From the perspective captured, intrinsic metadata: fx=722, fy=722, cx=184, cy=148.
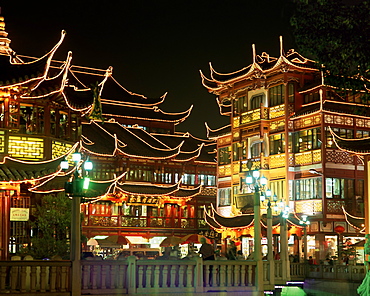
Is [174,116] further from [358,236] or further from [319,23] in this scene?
[319,23]

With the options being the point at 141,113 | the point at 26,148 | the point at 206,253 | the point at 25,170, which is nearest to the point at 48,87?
the point at 26,148

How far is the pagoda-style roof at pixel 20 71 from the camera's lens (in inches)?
990

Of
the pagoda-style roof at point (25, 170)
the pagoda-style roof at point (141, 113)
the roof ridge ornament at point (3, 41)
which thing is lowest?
the pagoda-style roof at point (25, 170)

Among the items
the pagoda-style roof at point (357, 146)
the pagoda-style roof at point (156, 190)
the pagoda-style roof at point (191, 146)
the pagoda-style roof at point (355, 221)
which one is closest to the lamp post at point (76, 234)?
the pagoda-style roof at point (357, 146)

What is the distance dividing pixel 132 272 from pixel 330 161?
29.4 metres

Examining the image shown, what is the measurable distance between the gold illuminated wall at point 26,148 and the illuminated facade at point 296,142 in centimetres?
2144

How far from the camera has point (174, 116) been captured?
211ft

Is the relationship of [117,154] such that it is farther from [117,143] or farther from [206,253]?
[206,253]

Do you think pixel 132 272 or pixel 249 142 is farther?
pixel 249 142

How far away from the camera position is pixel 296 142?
1905 inches

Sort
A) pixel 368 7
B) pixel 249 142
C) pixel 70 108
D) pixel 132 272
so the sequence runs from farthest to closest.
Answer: pixel 249 142 < pixel 70 108 < pixel 132 272 < pixel 368 7

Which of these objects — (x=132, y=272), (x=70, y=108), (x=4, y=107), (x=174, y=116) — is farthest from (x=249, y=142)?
(x=132, y=272)

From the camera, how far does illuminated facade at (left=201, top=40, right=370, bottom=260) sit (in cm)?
4572

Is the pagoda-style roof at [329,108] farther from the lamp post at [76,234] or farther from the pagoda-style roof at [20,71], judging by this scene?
the lamp post at [76,234]
